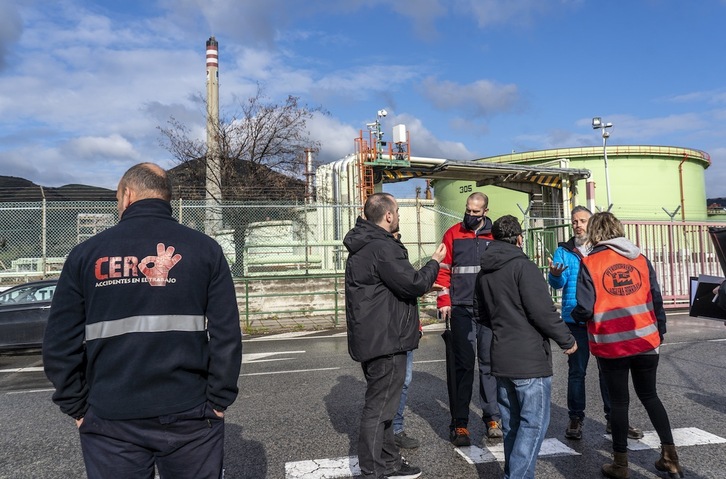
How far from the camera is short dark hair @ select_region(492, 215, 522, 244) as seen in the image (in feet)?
12.5

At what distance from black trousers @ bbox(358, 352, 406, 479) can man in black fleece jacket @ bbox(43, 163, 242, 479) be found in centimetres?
144

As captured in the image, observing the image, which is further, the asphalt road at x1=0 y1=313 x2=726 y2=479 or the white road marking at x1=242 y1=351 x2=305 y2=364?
the white road marking at x1=242 y1=351 x2=305 y2=364

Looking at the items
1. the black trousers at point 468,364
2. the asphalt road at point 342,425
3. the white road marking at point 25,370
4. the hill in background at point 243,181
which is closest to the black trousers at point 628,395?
the asphalt road at point 342,425

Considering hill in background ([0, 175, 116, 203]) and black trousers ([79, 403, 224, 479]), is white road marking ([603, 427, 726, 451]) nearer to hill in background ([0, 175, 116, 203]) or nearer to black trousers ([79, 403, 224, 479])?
black trousers ([79, 403, 224, 479])

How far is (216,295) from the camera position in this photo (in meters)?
2.48

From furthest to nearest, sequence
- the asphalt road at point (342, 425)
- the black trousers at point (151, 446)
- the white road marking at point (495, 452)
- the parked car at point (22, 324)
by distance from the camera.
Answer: the parked car at point (22, 324) → the white road marking at point (495, 452) → the asphalt road at point (342, 425) → the black trousers at point (151, 446)

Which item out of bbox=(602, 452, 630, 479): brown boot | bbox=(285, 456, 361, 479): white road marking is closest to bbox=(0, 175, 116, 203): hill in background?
bbox=(285, 456, 361, 479): white road marking

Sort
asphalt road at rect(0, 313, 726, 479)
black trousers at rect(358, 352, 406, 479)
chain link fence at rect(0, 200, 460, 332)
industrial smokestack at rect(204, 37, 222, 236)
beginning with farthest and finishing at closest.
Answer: industrial smokestack at rect(204, 37, 222, 236), chain link fence at rect(0, 200, 460, 332), asphalt road at rect(0, 313, 726, 479), black trousers at rect(358, 352, 406, 479)

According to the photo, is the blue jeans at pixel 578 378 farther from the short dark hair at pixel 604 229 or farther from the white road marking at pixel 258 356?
the white road marking at pixel 258 356

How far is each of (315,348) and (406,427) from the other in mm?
5257

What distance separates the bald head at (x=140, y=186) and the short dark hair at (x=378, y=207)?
1.74m

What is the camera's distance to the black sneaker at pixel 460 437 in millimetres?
4707

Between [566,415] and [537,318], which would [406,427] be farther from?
[537,318]

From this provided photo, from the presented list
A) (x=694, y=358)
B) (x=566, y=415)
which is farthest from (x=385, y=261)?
(x=694, y=358)
